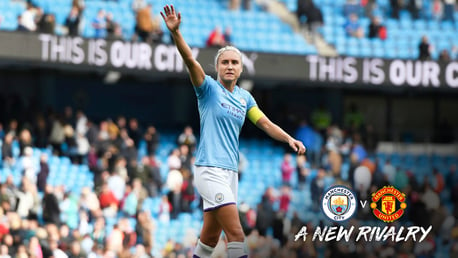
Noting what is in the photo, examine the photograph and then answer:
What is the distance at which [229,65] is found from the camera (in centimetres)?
860

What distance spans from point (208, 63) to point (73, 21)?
139 inches

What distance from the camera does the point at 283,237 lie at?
64.6ft

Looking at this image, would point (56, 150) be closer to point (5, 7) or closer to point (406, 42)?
point (5, 7)

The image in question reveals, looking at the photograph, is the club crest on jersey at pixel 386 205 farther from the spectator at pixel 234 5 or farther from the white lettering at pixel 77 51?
the spectator at pixel 234 5

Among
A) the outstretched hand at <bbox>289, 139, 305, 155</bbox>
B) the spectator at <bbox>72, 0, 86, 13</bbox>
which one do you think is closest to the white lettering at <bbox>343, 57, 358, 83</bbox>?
the spectator at <bbox>72, 0, 86, 13</bbox>

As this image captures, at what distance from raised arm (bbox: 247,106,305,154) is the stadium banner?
14490mm

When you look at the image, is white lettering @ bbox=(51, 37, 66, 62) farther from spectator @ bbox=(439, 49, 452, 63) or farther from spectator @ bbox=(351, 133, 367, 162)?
spectator @ bbox=(439, 49, 452, 63)

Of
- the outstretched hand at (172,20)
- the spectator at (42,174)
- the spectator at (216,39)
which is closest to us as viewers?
the outstretched hand at (172,20)

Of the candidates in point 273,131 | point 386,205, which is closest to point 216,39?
point 386,205

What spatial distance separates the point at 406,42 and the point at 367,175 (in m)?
7.22

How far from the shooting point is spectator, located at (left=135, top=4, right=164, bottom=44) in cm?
2564

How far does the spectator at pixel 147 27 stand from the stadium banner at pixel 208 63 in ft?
0.92

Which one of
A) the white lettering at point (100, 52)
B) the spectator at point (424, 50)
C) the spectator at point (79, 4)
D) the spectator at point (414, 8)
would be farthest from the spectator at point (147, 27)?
the spectator at point (414, 8)

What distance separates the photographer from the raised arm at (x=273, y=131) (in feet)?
28.3
